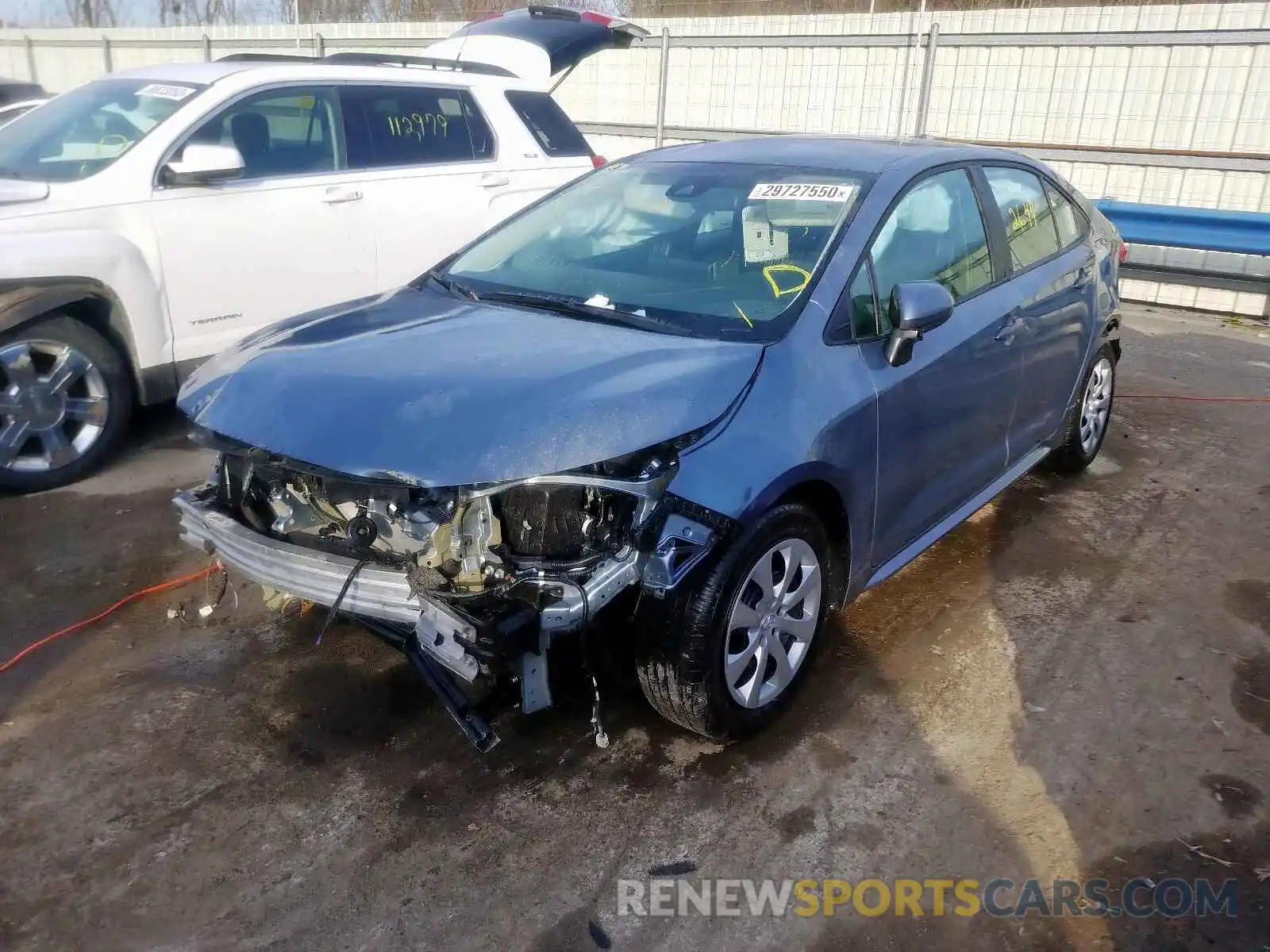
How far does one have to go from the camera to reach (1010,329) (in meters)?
3.97

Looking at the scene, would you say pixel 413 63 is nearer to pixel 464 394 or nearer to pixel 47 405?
pixel 47 405

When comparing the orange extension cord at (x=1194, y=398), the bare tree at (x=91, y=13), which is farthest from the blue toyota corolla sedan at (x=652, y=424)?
the bare tree at (x=91, y=13)

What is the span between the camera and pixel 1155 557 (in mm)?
4523

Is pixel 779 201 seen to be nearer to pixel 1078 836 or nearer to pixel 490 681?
pixel 490 681

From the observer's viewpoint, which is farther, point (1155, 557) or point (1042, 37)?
point (1042, 37)

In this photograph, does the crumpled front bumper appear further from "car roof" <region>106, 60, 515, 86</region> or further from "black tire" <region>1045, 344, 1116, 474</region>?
"black tire" <region>1045, 344, 1116, 474</region>

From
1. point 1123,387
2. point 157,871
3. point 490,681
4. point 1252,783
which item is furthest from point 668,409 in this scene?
point 1123,387

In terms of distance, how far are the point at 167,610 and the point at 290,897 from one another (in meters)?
1.70

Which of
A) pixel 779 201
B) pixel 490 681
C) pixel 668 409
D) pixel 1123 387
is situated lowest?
pixel 1123 387

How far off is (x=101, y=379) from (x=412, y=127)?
251 centimetres

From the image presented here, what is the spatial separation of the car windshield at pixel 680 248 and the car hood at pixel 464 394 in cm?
22

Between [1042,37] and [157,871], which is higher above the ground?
[1042,37]

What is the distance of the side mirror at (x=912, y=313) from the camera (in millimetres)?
3146

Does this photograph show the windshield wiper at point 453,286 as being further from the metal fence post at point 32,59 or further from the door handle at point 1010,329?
the metal fence post at point 32,59
